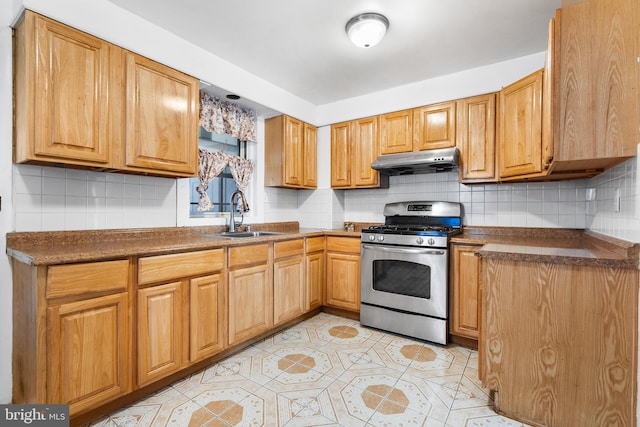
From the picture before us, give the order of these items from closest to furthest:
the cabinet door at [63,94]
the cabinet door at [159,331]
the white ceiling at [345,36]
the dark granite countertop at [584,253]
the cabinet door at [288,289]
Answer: the dark granite countertop at [584,253]
the cabinet door at [63,94]
the cabinet door at [159,331]
the white ceiling at [345,36]
the cabinet door at [288,289]

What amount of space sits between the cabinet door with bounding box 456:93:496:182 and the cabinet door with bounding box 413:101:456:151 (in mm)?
64

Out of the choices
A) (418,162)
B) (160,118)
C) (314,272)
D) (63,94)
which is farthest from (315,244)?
(63,94)

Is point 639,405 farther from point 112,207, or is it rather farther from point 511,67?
point 112,207

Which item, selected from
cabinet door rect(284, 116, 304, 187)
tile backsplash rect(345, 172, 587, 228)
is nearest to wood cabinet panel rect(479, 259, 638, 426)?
tile backsplash rect(345, 172, 587, 228)

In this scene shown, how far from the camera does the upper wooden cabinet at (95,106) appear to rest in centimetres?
162

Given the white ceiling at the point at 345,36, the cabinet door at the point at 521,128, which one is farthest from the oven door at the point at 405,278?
the white ceiling at the point at 345,36

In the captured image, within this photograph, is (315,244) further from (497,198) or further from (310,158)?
(497,198)

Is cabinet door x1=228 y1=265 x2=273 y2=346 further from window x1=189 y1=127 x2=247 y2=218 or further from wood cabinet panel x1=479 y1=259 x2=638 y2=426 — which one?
wood cabinet panel x1=479 y1=259 x2=638 y2=426

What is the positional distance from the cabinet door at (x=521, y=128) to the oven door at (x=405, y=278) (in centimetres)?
87

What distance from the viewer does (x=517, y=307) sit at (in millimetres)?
1642

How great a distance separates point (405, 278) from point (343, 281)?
0.68 m

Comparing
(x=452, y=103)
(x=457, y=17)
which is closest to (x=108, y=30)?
(x=457, y=17)

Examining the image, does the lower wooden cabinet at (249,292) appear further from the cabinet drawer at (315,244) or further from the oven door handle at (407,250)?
the oven door handle at (407,250)

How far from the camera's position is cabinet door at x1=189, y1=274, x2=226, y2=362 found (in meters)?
2.00
